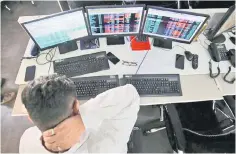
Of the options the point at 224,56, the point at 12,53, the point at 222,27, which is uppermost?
the point at 222,27

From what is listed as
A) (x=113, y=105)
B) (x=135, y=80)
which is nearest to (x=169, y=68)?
(x=135, y=80)

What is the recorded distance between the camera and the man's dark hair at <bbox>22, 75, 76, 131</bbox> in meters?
0.87

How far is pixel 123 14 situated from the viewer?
58.9 inches

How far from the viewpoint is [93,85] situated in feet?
5.20

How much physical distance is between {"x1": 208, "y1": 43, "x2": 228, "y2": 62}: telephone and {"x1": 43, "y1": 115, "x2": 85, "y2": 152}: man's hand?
4.17 ft

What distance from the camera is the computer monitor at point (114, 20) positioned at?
1.45 metres

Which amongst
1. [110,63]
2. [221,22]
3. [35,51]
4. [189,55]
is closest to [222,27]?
[221,22]

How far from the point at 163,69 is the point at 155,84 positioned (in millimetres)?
169

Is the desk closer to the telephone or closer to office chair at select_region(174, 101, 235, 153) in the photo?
the telephone

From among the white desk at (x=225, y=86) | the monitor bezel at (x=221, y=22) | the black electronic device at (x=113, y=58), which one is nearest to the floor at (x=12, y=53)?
the black electronic device at (x=113, y=58)

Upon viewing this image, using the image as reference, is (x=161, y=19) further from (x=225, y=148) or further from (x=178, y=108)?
(x=225, y=148)

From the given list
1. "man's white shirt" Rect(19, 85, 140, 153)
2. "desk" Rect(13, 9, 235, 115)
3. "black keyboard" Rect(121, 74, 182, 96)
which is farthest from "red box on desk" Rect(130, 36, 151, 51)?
"man's white shirt" Rect(19, 85, 140, 153)

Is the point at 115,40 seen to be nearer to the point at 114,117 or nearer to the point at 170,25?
the point at 170,25

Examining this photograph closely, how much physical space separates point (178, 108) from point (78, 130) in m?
1.04
